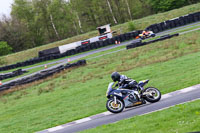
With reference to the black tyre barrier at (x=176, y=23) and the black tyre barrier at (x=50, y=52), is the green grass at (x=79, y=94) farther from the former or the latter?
the black tyre barrier at (x=50, y=52)

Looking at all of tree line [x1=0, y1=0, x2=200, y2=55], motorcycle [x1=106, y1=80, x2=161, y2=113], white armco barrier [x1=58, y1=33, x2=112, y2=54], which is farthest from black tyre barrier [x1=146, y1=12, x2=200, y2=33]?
motorcycle [x1=106, y1=80, x2=161, y2=113]

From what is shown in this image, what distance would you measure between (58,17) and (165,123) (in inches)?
2671

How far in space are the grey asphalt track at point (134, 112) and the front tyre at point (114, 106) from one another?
0.19 meters

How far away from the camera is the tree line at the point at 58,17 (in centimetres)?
7056

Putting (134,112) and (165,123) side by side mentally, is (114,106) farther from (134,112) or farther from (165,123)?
(165,123)

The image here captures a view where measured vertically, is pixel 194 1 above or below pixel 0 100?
above

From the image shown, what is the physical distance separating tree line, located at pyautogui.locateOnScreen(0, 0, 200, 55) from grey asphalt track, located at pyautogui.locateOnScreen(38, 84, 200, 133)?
57651 millimetres

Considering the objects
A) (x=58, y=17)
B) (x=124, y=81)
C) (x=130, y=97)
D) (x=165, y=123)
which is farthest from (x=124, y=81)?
(x=58, y=17)

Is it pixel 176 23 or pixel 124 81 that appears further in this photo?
pixel 176 23

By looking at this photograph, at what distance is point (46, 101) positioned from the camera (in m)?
17.9

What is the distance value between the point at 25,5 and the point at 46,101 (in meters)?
63.5

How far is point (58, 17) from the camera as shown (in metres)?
73.4

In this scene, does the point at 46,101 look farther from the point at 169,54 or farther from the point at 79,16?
the point at 79,16

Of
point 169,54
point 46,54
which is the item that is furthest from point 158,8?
point 169,54
